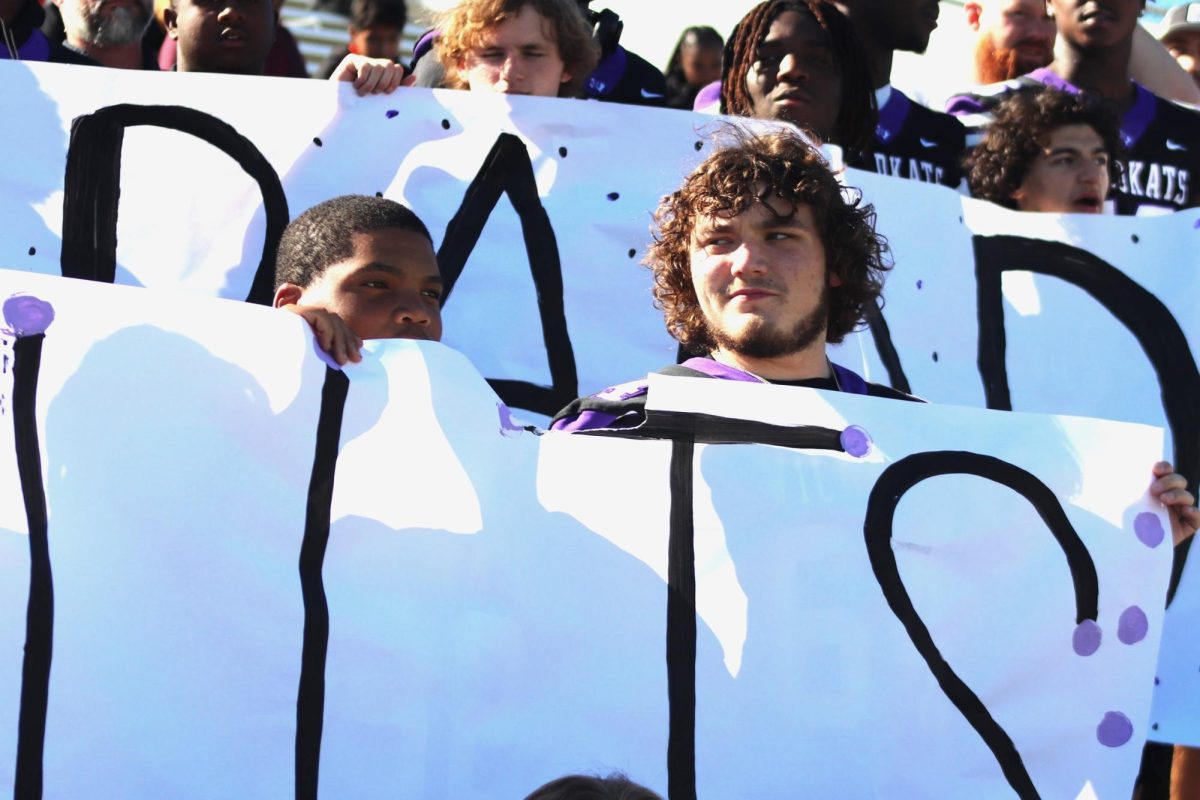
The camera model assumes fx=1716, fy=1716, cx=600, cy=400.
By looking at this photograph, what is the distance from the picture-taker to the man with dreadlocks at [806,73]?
13.3ft

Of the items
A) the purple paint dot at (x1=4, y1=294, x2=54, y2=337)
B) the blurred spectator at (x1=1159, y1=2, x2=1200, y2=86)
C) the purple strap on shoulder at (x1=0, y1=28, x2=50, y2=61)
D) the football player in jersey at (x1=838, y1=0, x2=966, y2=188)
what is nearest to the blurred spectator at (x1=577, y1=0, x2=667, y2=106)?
the football player in jersey at (x1=838, y1=0, x2=966, y2=188)

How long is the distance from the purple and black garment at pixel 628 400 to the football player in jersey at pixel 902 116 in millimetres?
1242

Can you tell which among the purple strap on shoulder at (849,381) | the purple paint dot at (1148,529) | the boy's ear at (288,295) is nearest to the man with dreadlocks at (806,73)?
the purple strap on shoulder at (849,381)

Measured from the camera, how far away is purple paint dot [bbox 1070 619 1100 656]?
105 inches

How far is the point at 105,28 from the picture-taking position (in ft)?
13.8

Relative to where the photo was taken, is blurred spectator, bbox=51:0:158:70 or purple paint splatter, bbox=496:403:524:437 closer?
purple paint splatter, bbox=496:403:524:437

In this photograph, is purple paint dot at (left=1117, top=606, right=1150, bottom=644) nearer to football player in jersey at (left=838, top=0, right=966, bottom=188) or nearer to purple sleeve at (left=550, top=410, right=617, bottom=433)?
purple sleeve at (left=550, top=410, right=617, bottom=433)

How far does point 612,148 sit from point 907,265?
69 cm

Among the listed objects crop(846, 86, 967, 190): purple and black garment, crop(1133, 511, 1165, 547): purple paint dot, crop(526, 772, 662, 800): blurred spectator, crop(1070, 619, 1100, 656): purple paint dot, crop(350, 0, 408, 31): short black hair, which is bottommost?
crop(1070, 619, 1100, 656): purple paint dot

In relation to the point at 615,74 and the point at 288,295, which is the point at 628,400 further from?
the point at 615,74

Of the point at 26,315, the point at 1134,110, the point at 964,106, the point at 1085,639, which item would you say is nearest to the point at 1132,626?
the point at 1085,639

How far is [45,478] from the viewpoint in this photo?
2334 millimetres

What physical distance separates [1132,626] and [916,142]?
6.32ft

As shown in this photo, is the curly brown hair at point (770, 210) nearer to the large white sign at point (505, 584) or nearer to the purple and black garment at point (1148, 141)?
the large white sign at point (505, 584)
